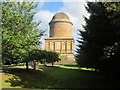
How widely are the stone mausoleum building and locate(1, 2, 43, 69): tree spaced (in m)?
43.4

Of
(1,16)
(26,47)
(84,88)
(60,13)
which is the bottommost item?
(84,88)

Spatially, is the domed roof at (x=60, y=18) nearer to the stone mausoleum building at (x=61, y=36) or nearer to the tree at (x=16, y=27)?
the stone mausoleum building at (x=61, y=36)

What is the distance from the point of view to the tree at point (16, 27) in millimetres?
10742

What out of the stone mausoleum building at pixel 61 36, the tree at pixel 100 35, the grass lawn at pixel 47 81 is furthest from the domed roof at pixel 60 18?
the tree at pixel 100 35

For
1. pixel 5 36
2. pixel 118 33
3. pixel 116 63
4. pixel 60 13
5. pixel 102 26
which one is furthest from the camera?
pixel 60 13

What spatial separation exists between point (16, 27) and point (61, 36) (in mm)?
46575

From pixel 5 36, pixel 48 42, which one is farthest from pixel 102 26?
pixel 48 42

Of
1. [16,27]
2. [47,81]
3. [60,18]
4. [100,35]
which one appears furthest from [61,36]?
[100,35]

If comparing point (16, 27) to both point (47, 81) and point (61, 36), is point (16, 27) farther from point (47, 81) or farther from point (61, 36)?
point (61, 36)

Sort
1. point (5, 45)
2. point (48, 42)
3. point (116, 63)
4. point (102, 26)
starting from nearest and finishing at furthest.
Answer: point (116, 63) → point (102, 26) → point (5, 45) → point (48, 42)

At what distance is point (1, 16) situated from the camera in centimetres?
1043

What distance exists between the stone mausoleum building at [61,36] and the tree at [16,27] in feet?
142

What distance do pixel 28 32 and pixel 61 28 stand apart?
45.7 meters

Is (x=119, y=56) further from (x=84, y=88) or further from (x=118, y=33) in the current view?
(x=84, y=88)
